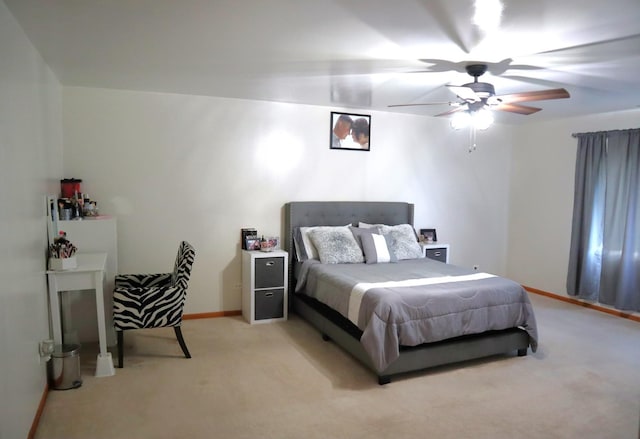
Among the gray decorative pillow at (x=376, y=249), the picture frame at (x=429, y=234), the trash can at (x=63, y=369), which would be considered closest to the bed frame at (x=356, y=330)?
the picture frame at (x=429, y=234)

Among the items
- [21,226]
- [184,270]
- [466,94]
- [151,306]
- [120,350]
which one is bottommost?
[120,350]

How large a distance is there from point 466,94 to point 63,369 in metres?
3.76

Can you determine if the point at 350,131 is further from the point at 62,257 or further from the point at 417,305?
the point at 62,257

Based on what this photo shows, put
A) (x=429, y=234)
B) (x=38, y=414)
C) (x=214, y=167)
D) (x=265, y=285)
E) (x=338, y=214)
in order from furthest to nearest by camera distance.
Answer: (x=429, y=234) < (x=338, y=214) < (x=214, y=167) < (x=265, y=285) < (x=38, y=414)

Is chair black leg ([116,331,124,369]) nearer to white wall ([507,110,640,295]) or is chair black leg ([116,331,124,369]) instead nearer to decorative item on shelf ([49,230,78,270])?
decorative item on shelf ([49,230,78,270])

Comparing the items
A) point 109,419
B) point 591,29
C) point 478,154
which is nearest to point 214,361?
point 109,419

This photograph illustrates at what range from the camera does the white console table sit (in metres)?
3.12

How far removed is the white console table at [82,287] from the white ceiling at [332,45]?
1587 mm

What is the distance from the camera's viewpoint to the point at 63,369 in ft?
9.88

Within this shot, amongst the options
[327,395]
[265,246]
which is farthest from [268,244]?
[327,395]

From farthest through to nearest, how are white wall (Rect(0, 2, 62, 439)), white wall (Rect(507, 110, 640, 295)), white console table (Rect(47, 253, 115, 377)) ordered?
white wall (Rect(507, 110, 640, 295))
white console table (Rect(47, 253, 115, 377))
white wall (Rect(0, 2, 62, 439))

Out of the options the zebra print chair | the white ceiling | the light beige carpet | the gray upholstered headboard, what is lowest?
the light beige carpet

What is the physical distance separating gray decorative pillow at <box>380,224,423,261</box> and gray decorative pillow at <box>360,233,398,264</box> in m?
0.10

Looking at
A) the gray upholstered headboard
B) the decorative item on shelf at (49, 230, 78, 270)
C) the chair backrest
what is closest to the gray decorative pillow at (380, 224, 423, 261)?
the gray upholstered headboard
